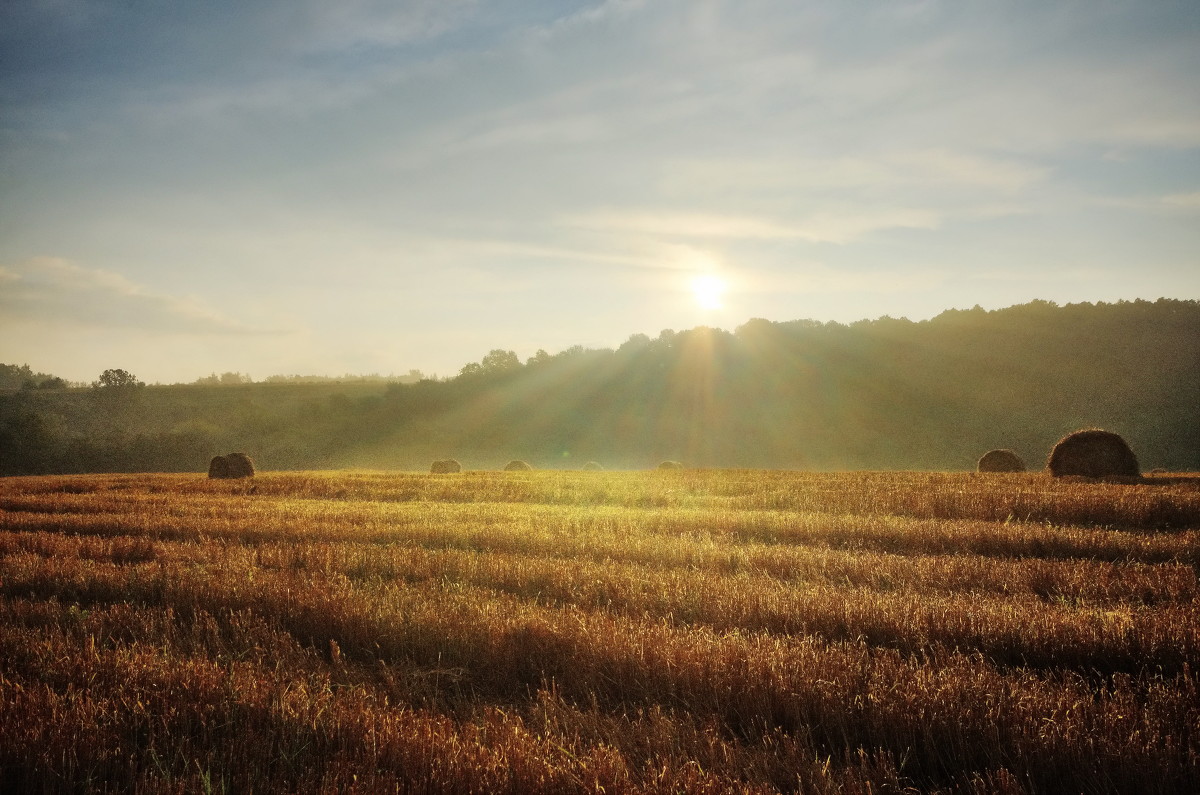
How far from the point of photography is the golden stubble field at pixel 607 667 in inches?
99.8

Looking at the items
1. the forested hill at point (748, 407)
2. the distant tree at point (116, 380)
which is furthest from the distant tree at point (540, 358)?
the distant tree at point (116, 380)

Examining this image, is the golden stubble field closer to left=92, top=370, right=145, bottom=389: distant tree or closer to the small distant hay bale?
Result: the small distant hay bale

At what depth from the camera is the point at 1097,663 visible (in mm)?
3715

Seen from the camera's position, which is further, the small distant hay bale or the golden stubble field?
the small distant hay bale

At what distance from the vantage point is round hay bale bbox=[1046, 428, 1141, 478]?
1823 cm

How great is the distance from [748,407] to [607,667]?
66467 mm

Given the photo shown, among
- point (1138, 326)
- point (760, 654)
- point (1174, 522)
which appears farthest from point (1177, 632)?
point (1138, 326)

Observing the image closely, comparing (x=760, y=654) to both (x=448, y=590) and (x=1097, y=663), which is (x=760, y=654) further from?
(x=448, y=590)

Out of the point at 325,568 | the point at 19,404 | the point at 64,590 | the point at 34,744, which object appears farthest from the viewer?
the point at 19,404

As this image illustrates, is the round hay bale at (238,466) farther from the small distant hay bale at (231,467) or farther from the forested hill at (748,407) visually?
the forested hill at (748,407)

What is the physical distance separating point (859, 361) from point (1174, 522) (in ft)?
219

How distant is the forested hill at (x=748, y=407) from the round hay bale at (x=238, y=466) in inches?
1279

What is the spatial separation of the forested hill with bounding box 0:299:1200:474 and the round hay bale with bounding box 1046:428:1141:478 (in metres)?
35.9

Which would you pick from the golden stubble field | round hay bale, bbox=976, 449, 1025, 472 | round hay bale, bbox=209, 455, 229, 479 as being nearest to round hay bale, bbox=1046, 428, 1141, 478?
round hay bale, bbox=976, 449, 1025, 472
